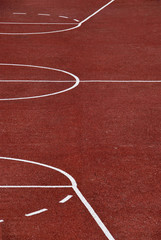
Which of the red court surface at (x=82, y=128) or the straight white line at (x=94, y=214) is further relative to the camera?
the red court surface at (x=82, y=128)

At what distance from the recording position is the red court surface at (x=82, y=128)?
358 inches

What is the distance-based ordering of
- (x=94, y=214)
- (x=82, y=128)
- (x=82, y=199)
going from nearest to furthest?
(x=94, y=214)
(x=82, y=199)
(x=82, y=128)

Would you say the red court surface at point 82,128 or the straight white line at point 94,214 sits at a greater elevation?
the straight white line at point 94,214

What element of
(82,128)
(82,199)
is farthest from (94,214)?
(82,128)

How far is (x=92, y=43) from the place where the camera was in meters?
20.1

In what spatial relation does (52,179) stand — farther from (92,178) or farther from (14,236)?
(14,236)

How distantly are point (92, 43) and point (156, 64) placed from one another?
106 inches

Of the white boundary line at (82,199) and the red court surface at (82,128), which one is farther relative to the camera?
the red court surface at (82,128)

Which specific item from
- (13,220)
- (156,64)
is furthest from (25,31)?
(13,220)

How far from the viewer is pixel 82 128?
42.8ft

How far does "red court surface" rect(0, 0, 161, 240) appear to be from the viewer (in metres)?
9.10

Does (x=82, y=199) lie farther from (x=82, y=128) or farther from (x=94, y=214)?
(x=82, y=128)

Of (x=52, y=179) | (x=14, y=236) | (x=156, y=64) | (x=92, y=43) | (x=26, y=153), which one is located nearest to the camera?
(x=14, y=236)

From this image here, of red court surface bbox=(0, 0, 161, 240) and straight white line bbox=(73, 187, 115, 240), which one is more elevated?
straight white line bbox=(73, 187, 115, 240)
